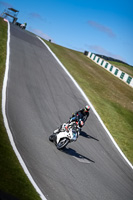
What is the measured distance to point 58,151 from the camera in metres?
12.3

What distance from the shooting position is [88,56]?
56.0 metres

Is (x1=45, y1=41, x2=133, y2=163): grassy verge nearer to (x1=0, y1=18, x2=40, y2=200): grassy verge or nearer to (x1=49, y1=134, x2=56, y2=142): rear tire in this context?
(x1=49, y1=134, x2=56, y2=142): rear tire

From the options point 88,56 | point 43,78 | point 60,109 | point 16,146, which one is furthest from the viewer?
point 88,56

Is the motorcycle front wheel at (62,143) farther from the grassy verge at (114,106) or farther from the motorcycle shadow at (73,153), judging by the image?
the grassy verge at (114,106)

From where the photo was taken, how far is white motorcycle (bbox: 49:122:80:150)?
40.2ft

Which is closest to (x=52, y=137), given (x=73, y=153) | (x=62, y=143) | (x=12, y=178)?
(x=62, y=143)

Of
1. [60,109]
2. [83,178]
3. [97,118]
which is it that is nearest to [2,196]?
[83,178]

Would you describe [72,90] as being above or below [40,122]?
above

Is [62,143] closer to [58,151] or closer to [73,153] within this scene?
[58,151]

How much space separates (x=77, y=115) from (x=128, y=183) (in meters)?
4.17

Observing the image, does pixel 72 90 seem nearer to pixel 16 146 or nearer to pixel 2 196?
pixel 16 146

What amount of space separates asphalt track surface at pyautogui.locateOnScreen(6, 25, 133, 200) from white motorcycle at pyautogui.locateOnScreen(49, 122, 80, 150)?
1.01 feet

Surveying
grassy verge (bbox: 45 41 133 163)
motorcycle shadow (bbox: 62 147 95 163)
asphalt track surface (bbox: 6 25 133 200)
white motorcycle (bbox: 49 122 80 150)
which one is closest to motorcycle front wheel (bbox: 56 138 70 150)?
white motorcycle (bbox: 49 122 80 150)

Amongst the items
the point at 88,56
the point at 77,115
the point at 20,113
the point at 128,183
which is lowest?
the point at 128,183
